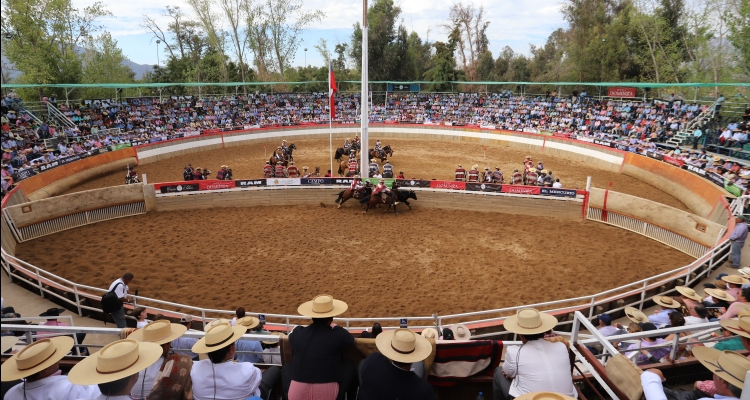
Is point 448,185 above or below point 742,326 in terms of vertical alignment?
below

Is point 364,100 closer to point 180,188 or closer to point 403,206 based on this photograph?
point 403,206

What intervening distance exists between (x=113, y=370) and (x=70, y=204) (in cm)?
1572

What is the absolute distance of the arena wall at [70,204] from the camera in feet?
50.4

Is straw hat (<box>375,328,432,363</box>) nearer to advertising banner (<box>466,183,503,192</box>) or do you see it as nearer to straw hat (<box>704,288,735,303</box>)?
straw hat (<box>704,288,735,303</box>)

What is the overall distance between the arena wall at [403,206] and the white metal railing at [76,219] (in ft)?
3.45

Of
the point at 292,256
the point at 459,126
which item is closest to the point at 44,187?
the point at 292,256

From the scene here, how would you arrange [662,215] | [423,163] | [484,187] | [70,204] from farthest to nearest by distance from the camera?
1. [423,163]
2. [484,187]
3. [70,204]
4. [662,215]

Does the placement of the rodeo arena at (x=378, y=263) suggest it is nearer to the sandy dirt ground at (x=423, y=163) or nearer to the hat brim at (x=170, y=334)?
the hat brim at (x=170, y=334)

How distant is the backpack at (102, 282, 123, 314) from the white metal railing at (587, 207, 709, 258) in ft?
53.2

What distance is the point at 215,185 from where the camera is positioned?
19.2m

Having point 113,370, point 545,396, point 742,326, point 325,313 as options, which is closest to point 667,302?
point 742,326

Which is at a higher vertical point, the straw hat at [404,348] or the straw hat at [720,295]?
the straw hat at [404,348]

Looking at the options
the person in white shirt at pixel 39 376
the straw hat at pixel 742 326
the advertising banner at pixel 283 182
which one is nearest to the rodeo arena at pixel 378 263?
the person in white shirt at pixel 39 376

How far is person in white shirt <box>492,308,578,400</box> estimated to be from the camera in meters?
4.58
